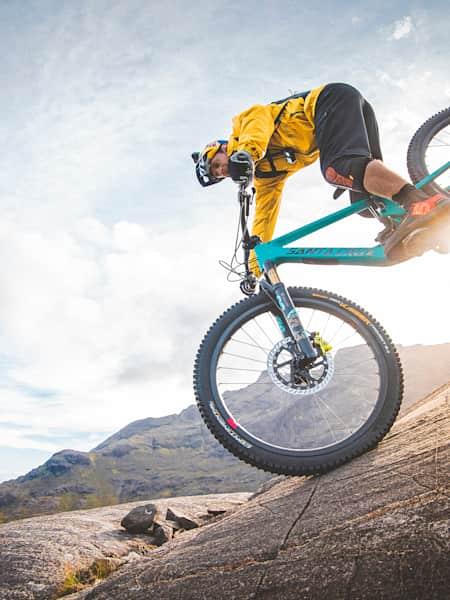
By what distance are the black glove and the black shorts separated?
946 millimetres

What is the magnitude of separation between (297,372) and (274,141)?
112 inches

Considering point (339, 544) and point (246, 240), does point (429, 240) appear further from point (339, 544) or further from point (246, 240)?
point (339, 544)

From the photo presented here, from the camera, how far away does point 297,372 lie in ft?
13.1

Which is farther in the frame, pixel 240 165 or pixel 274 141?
pixel 274 141

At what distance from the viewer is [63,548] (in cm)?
584

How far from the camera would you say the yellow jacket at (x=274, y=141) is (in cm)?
422

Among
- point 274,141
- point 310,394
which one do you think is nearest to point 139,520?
point 310,394

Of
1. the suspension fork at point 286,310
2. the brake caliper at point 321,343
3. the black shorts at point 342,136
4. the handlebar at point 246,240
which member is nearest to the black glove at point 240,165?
the handlebar at point 246,240

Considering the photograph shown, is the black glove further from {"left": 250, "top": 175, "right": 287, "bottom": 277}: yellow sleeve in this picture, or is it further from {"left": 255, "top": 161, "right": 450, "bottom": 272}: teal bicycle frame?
{"left": 250, "top": 175, "right": 287, "bottom": 277}: yellow sleeve

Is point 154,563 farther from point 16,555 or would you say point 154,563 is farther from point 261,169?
point 261,169

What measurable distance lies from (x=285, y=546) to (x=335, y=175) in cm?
350

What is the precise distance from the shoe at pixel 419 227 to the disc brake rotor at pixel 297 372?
1.33 m

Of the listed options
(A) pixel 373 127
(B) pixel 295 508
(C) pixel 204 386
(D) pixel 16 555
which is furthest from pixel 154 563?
(A) pixel 373 127

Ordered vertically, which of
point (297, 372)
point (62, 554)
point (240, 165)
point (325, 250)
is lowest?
point (62, 554)
